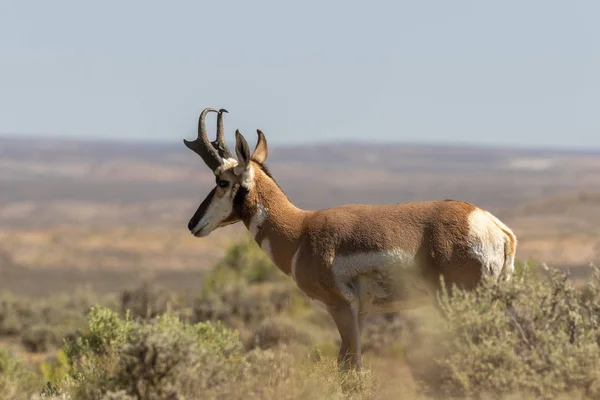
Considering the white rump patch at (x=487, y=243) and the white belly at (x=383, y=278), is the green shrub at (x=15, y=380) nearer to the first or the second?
the white belly at (x=383, y=278)

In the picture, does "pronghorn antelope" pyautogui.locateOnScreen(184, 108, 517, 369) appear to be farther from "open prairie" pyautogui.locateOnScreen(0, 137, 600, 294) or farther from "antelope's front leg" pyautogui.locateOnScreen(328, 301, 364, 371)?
"open prairie" pyautogui.locateOnScreen(0, 137, 600, 294)

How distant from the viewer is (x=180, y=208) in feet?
510

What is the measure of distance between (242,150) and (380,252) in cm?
192

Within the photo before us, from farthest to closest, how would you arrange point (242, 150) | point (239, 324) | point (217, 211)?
point (239, 324) < point (217, 211) < point (242, 150)

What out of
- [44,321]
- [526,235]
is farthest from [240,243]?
[526,235]

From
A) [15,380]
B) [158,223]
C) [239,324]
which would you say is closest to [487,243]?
[15,380]

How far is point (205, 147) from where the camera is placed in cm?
1253

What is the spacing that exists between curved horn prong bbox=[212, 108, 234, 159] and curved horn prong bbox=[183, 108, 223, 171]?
0.07 m

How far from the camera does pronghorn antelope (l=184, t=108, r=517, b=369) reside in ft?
36.0

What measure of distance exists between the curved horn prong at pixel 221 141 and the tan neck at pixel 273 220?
1.19 ft

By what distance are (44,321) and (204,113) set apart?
2112 cm

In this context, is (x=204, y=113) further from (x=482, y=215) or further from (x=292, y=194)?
(x=292, y=194)

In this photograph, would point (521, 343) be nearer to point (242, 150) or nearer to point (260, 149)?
point (242, 150)

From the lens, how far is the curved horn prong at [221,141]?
1236 centimetres
